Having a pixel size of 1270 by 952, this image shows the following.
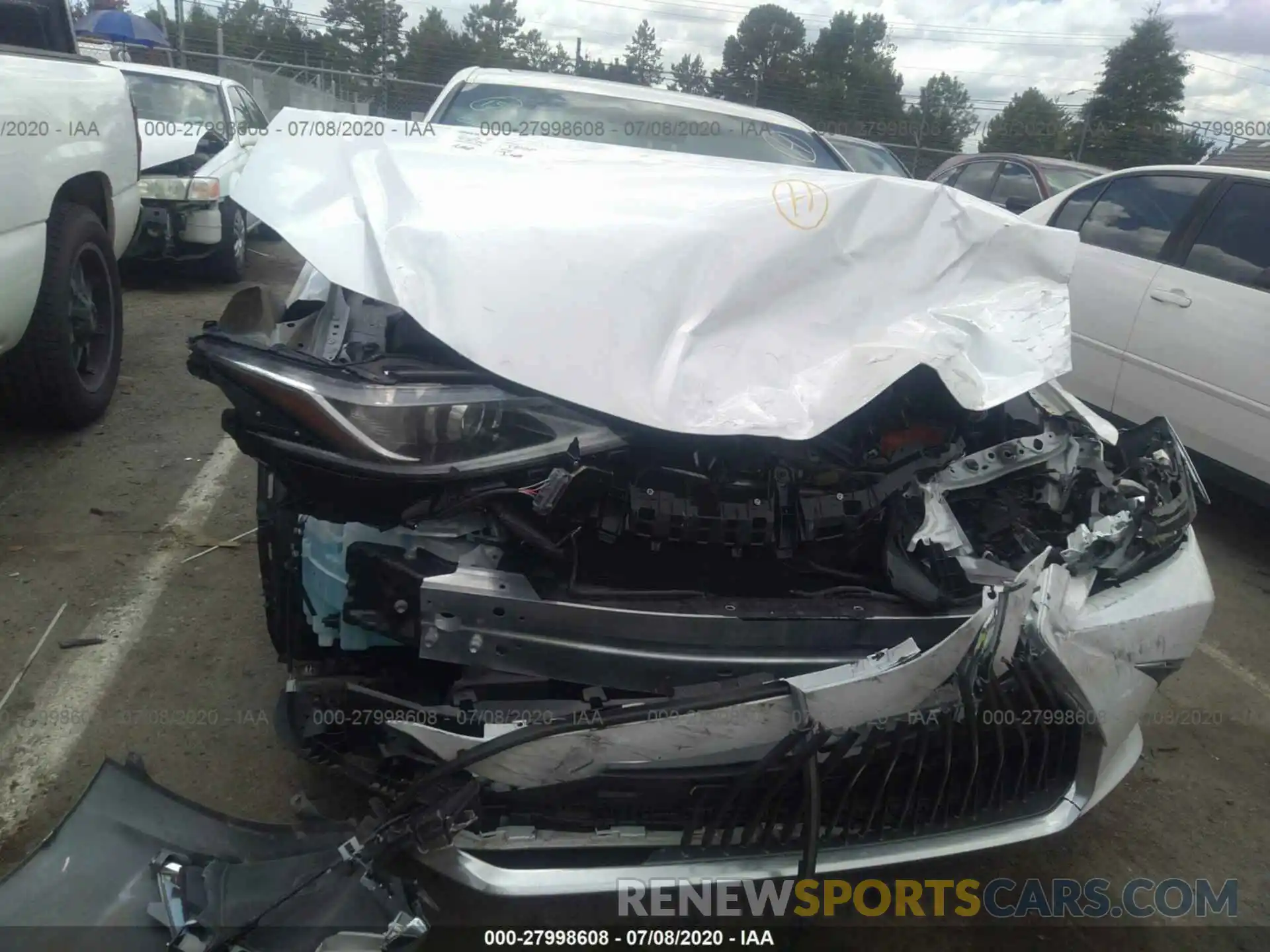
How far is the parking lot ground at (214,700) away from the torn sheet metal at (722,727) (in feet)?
1.77

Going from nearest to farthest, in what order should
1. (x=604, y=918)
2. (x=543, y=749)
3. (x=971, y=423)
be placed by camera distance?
(x=543, y=749) → (x=604, y=918) → (x=971, y=423)

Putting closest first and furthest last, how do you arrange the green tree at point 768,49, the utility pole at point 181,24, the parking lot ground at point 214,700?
the parking lot ground at point 214,700 < the utility pole at point 181,24 < the green tree at point 768,49

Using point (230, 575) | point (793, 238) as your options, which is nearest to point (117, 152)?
point (230, 575)

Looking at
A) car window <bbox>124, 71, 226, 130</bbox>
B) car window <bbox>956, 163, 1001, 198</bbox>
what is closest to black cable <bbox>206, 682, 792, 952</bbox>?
car window <bbox>124, 71, 226, 130</bbox>

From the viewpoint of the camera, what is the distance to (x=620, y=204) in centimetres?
214

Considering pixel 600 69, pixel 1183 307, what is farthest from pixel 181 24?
pixel 1183 307

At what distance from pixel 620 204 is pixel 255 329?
2.91 feet

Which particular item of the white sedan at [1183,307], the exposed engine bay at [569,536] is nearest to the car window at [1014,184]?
the white sedan at [1183,307]

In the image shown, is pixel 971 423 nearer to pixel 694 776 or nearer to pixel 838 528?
pixel 838 528

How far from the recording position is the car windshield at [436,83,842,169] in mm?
3646

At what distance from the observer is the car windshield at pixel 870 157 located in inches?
242

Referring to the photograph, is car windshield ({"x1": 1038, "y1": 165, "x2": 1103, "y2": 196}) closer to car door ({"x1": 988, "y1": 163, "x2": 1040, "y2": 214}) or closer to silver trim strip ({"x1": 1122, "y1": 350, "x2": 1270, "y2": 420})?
car door ({"x1": 988, "y1": 163, "x2": 1040, "y2": 214})

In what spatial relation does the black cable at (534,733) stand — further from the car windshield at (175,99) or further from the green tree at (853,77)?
the green tree at (853,77)

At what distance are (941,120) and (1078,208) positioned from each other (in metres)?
26.8
